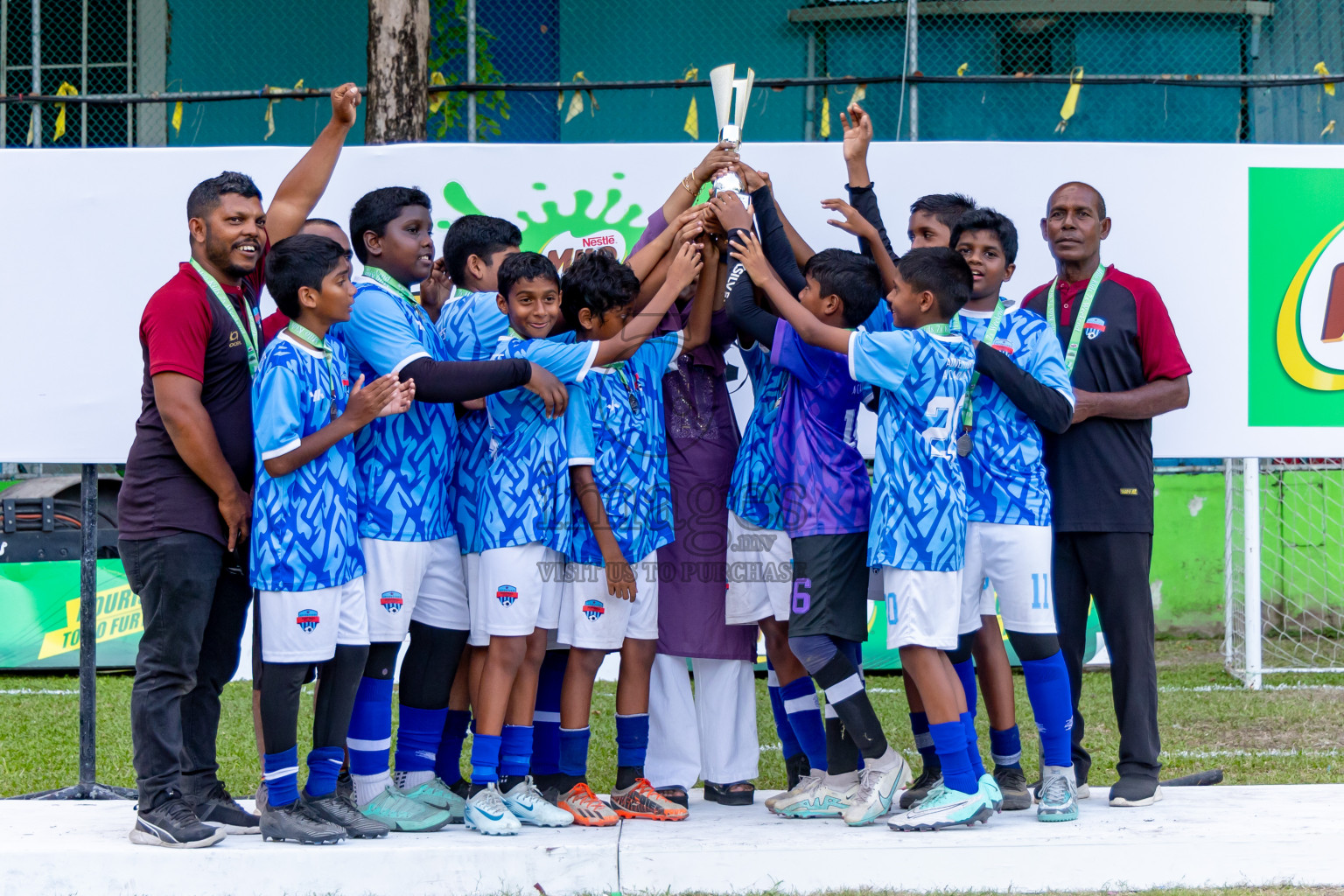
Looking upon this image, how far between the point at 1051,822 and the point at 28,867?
2.94 m

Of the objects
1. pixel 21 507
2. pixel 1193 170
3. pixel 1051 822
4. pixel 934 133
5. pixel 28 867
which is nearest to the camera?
pixel 28 867

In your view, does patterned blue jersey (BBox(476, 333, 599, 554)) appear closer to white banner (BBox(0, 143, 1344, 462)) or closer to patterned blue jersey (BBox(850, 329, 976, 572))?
patterned blue jersey (BBox(850, 329, 976, 572))

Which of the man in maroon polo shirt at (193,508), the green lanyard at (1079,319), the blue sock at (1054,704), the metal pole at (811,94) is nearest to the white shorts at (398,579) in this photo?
the man in maroon polo shirt at (193,508)

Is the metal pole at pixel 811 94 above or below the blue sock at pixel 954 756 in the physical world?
above

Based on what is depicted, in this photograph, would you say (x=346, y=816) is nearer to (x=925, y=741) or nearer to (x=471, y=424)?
(x=471, y=424)

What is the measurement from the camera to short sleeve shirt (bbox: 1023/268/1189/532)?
160 inches

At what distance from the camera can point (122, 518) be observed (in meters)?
3.55

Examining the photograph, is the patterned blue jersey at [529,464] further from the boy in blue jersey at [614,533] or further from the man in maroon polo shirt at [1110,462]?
the man in maroon polo shirt at [1110,462]

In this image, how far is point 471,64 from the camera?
6660 millimetres

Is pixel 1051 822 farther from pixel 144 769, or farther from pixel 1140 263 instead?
pixel 144 769

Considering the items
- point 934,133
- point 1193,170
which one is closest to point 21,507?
point 1193,170

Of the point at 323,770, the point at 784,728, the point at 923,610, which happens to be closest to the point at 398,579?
the point at 323,770

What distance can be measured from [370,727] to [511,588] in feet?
2.00

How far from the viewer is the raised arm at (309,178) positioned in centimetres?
397
